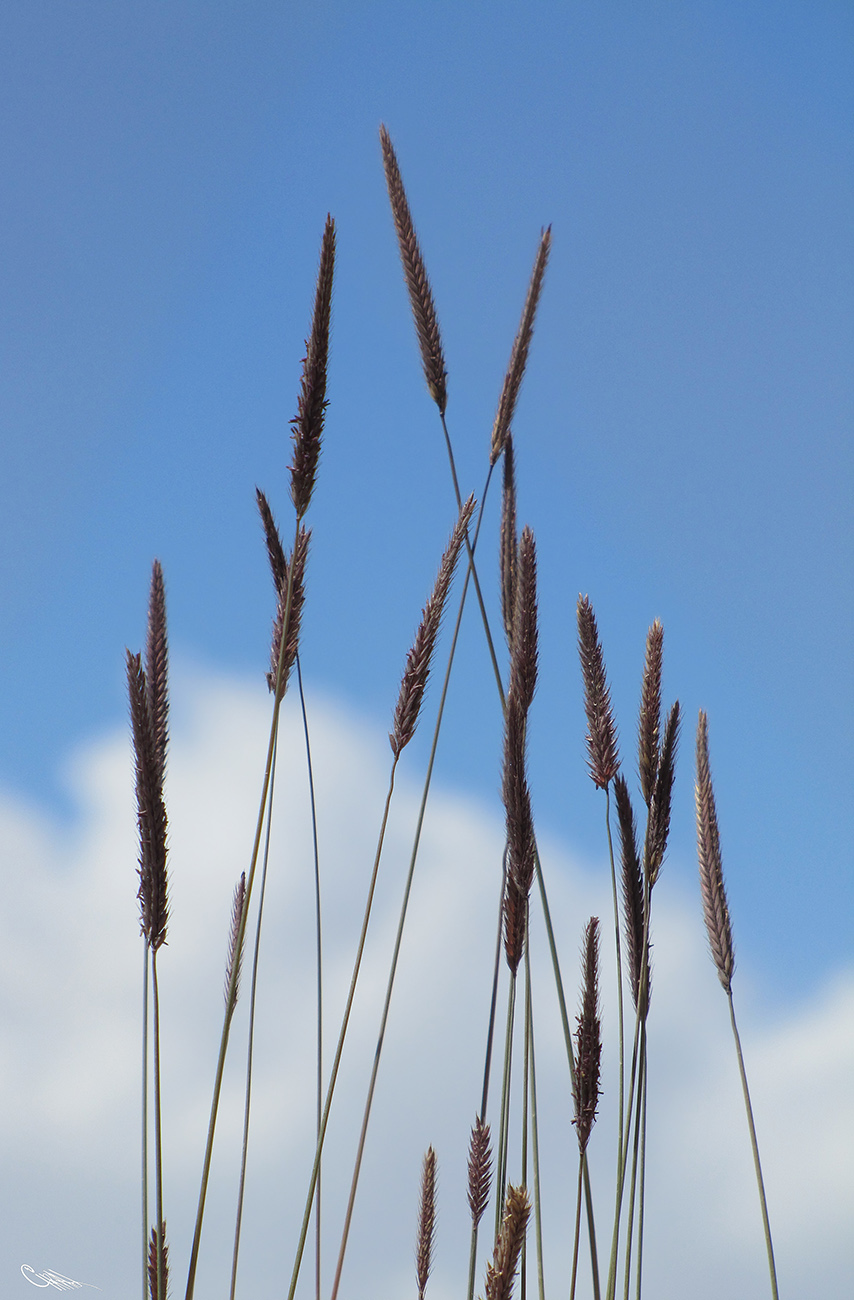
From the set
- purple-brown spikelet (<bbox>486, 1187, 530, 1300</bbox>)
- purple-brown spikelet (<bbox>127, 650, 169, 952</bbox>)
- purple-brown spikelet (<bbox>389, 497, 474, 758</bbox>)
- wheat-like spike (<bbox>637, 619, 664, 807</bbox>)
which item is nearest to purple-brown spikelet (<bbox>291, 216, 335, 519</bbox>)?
purple-brown spikelet (<bbox>389, 497, 474, 758</bbox>)

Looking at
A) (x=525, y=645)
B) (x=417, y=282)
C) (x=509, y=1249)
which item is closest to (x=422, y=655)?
(x=525, y=645)

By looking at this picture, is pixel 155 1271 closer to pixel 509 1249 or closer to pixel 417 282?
pixel 509 1249

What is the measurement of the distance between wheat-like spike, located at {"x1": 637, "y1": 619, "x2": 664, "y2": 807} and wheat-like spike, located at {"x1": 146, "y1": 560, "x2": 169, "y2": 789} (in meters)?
0.86

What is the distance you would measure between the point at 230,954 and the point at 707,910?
3.58ft

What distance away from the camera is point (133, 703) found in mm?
1402

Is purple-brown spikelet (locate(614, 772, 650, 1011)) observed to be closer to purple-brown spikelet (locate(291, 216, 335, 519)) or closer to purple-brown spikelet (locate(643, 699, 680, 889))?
purple-brown spikelet (locate(643, 699, 680, 889))

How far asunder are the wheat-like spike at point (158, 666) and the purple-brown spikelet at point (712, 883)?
1.17m

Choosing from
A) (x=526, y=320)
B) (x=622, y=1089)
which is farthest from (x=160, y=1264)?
(x=526, y=320)

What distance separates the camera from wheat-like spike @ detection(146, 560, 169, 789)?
1.56 m

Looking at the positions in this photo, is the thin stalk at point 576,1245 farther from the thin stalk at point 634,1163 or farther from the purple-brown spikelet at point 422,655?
the purple-brown spikelet at point 422,655

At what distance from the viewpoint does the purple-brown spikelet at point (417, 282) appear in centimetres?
238

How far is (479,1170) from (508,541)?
1.41 m

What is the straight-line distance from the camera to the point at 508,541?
7.87 feet

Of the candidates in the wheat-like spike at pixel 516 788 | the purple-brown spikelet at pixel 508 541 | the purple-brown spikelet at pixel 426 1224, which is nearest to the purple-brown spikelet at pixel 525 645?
the wheat-like spike at pixel 516 788
